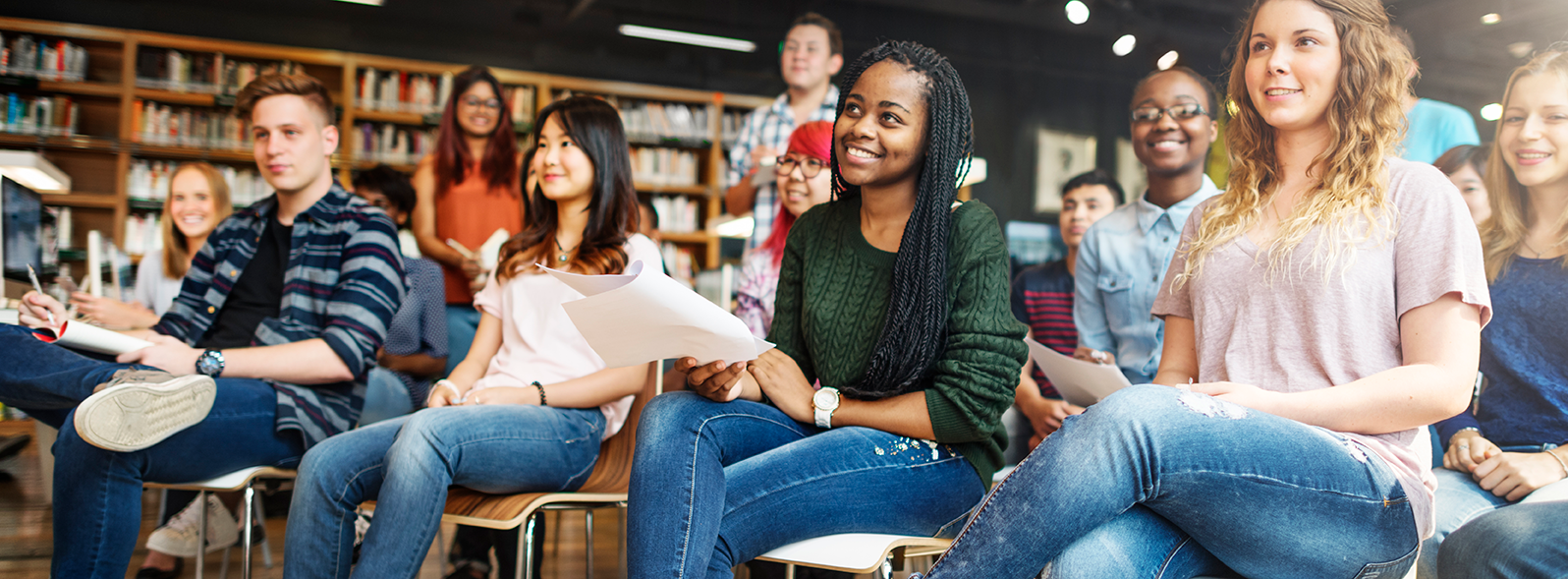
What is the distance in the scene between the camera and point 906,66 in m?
1.46

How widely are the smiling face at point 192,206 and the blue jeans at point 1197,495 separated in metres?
3.13

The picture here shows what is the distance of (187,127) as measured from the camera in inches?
218

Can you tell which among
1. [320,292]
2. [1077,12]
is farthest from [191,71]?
[1077,12]

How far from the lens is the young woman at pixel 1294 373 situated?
3.41ft

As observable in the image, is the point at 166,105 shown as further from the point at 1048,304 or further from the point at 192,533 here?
the point at 1048,304

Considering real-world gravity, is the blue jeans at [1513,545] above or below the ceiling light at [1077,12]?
below

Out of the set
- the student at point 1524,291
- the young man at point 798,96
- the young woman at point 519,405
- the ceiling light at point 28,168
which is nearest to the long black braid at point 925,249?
the young woman at point 519,405

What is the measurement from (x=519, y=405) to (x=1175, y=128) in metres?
1.60

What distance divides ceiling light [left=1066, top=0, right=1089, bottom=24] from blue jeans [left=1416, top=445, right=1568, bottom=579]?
15.2ft

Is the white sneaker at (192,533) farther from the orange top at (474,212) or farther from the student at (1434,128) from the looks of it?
the student at (1434,128)

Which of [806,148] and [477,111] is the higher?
[477,111]

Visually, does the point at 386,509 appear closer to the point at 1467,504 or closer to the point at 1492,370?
the point at 1467,504

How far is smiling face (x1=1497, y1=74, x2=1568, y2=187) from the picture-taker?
1.57 meters

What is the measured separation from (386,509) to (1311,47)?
5.11 feet
